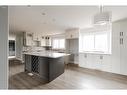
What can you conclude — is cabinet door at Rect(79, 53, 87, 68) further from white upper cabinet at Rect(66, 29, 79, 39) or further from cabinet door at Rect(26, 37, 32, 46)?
cabinet door at Rect(26, 37, 32, 46)

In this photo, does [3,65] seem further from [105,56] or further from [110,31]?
[110,31]

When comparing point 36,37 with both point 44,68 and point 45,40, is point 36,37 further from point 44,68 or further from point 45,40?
point 44,68

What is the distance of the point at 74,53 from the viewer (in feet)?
21.8

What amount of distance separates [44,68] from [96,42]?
3439 millimetres

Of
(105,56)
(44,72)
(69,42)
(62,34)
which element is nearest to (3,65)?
(44,72)

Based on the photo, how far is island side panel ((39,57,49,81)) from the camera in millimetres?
3408

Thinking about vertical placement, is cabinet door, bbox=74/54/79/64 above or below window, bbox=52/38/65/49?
below

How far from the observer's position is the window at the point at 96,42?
499 centimetres

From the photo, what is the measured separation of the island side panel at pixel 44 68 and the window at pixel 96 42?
3.23 meters

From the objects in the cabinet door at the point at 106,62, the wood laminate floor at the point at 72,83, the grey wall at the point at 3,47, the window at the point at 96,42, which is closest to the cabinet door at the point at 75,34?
the window at the point at 96,42

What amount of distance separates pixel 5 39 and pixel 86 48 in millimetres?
4901

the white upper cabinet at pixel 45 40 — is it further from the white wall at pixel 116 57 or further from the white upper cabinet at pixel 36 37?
the white wall at pixel 116 57

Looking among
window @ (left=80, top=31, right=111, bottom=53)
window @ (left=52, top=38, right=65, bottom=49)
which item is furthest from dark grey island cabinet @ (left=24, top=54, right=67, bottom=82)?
window @ (left=52, top=38, right=65, bottom=49)

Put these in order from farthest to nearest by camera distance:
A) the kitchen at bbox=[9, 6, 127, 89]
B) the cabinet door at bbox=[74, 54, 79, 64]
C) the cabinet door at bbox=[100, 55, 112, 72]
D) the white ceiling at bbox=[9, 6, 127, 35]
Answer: the cabinet door at bbox=[74, 54, 79, 64]
the cabinet door at bbox=[100, 55, 112, 72]
the kitchen at bbox=[9, 6, 127, 89]
the white ceiling at bbox=[9, 6, 127, 35]
